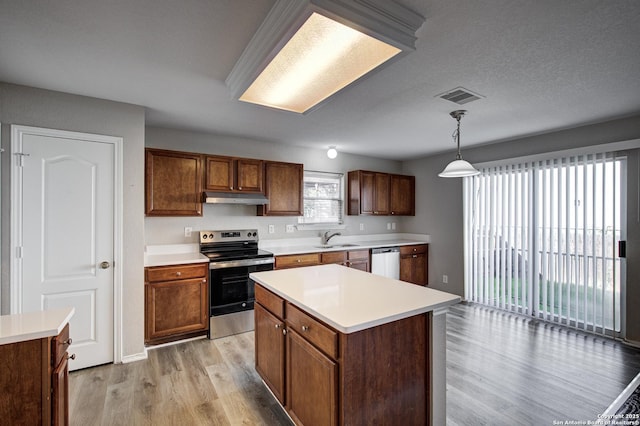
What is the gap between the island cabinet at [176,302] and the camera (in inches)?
120

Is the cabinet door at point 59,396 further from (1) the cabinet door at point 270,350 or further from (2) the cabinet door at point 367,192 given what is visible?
(2) the cabinet door at point 367,192

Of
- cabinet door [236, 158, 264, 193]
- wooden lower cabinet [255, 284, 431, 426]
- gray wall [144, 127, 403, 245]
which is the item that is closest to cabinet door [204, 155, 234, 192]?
cabinet door [236, 158, 264, 193]

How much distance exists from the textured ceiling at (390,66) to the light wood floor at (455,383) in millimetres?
2391

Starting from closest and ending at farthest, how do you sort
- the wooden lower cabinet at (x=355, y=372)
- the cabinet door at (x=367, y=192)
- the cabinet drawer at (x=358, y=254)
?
the wooden lower cabinet at (x=355, y=372) → the cabinet drawer at (x=358, y=254) → the cabinet door at (x=367, y=192)

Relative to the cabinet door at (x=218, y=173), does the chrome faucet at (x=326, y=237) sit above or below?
below

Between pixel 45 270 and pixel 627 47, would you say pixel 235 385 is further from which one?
pixel 627 47

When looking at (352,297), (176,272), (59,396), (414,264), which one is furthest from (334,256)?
(59,396)

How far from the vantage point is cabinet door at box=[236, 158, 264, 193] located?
3900mm

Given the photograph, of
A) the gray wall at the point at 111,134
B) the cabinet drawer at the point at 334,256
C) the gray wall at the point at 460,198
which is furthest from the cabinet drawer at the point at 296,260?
the gray wall at the point at 460,198

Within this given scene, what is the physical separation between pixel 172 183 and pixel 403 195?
3.96 metres

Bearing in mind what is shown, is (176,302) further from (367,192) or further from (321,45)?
(367,192)

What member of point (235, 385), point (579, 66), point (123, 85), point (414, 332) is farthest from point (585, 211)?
point (123, 85)

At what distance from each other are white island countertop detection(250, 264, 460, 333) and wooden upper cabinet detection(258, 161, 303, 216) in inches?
71.8

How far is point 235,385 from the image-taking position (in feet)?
7.91
